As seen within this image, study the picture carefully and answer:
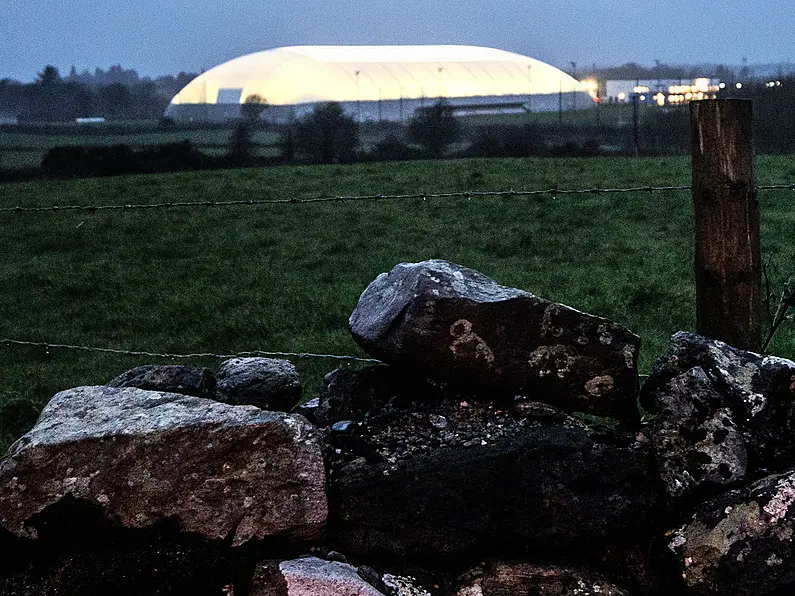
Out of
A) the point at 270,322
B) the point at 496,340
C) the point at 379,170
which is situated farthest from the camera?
the point at 379,170

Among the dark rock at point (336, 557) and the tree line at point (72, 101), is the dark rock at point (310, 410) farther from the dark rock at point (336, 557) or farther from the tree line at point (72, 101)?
the tree line at point (72, 101)

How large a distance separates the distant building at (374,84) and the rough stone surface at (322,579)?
4280cm

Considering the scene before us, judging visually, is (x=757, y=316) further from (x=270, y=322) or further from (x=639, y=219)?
(x=639, y=219)

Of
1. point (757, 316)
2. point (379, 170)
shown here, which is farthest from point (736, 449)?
point (379, 170)

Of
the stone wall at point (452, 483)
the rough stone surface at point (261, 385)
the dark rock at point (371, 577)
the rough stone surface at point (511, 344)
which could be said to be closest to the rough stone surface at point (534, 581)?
the stone wall at point (452, 483)

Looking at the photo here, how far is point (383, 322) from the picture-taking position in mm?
4074

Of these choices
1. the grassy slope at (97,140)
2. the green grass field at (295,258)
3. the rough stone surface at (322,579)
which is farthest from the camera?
the grassy slope at (97,140)

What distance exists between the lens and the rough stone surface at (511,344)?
388cm

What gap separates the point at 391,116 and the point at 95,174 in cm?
2706

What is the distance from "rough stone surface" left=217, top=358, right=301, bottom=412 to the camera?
4465 millimetres

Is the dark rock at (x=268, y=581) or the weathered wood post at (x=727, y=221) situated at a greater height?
the weathered wood post at (x=727, y=221)

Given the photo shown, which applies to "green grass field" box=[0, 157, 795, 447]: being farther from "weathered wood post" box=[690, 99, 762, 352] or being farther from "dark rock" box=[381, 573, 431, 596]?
"dark rock" box=[381, 573, 431, 596]

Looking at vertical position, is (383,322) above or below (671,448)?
above

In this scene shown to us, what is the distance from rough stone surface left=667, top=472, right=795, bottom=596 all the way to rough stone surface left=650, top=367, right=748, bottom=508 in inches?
4.9
